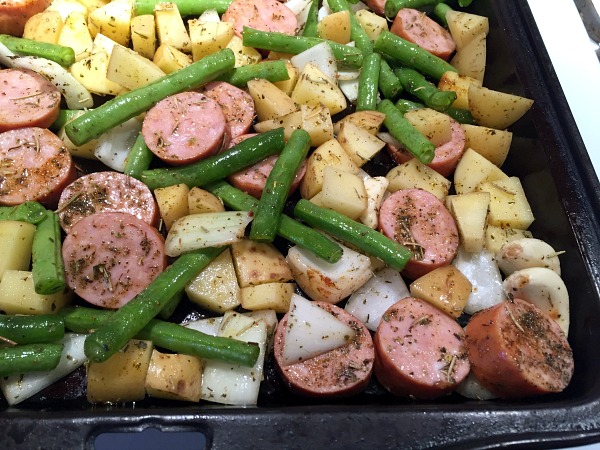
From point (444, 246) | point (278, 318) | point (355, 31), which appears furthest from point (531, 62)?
point (278, 318)

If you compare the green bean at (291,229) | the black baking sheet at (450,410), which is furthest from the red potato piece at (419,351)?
the green bean at (291,229)

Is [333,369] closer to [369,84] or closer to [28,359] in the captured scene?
[28,359]

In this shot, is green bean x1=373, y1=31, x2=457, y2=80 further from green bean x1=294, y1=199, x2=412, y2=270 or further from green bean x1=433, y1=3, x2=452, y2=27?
green bean x1=294, y1=199, x2=412, y2=270

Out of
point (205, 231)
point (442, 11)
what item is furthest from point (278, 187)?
point (442, 11)

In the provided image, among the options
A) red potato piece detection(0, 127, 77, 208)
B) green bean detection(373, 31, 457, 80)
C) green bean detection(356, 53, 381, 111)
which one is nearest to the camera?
red potato piece detection(0, 127, 77, 208)

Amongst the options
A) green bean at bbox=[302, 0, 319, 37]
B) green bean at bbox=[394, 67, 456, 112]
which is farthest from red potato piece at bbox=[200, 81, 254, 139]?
green bean at bbox=[394, 67, 456, 112]

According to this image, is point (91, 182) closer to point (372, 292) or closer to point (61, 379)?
point (61, 379)

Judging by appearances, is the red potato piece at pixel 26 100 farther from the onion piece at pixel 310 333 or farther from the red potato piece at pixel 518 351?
the red potato piece at pixel 518 351
